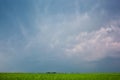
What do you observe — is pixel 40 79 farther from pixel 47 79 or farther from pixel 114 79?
pixel 114 79

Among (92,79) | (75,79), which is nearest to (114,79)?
(92,79)

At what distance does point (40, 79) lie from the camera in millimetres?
36938

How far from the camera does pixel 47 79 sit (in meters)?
37.1

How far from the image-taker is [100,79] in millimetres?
38094

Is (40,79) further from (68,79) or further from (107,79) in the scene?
(107,79)

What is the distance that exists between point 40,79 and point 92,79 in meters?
9.80

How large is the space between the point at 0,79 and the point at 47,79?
8.85m

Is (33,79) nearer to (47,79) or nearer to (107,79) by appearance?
(47,79)

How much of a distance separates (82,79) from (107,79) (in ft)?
15.5

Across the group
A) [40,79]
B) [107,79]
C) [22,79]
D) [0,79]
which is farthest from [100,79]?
[0,79]

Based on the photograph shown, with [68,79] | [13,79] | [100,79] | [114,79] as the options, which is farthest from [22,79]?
[114,79]

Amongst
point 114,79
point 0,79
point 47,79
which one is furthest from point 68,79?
point 0,79

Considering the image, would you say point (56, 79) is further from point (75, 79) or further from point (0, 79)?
point (0, 79)

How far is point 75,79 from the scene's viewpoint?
3775cm
